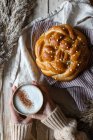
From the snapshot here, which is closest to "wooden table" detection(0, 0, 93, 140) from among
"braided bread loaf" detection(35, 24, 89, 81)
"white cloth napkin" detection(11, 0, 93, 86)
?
"white cloth napkin" detection(11, 0, 93, 86)

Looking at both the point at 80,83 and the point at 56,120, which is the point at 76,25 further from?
the point at 56,120

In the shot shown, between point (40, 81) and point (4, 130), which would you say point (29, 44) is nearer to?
point (40, 81)

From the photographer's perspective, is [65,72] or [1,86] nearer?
[65,72]

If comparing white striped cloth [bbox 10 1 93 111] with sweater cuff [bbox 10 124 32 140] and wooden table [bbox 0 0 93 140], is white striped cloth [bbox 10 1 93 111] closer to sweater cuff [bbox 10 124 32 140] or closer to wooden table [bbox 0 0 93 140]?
wooden table [bbox 0 0 93 140]

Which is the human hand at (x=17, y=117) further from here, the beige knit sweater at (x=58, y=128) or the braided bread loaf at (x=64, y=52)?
the braided bread loaf at (x=64, y=52)

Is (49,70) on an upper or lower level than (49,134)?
upper

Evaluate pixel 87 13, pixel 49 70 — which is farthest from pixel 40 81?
pixel 87 13
